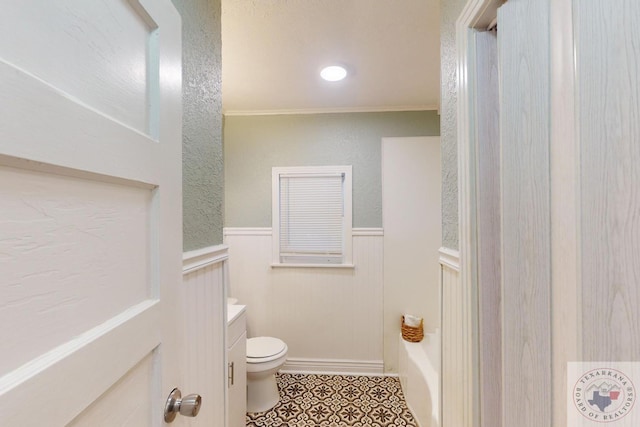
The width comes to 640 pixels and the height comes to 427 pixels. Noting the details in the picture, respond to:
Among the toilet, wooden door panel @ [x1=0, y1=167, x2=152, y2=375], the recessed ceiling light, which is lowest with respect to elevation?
the toilet

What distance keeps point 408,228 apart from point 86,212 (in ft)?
7.76

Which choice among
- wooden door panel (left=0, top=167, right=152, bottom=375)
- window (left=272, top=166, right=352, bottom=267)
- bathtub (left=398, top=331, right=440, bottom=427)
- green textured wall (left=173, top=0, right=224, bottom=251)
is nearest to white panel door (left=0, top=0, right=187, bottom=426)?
wooden door panel (left=0, top=167, right=152, bottom=375)

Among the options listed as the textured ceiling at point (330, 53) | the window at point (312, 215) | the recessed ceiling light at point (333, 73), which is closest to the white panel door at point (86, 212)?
the textured ceiling at point (330, 53)

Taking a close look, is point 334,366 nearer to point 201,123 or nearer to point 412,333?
point 412,333

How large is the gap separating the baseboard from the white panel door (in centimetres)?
213

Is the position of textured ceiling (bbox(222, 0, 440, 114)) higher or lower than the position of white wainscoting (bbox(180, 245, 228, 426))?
higher

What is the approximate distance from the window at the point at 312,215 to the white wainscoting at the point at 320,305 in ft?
0.31

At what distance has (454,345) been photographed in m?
0.91

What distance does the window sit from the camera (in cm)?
251

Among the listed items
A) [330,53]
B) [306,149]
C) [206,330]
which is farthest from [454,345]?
[306,149]

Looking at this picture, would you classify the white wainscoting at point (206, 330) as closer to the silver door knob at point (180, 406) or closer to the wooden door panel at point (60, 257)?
the silver door knob at point (180, 406)

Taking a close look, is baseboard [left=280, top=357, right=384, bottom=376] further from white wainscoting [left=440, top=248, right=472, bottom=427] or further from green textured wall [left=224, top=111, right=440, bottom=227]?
white wainscoting [left=440, top=248, right=472, bottom=427]

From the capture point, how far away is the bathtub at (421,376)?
162 centimetres

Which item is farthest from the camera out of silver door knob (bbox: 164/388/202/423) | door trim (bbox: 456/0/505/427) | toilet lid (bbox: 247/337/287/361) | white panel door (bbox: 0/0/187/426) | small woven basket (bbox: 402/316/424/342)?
small woven basket (bbox: 402/316/424/342)
